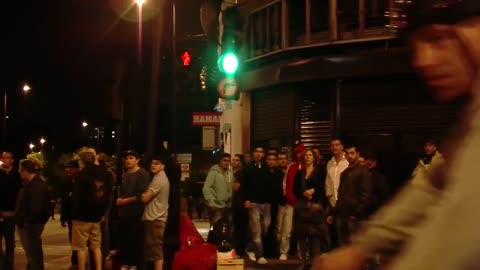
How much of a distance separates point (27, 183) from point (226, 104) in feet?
32.1

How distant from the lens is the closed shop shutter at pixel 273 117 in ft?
59.0

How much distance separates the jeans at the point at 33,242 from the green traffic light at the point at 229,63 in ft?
11.7

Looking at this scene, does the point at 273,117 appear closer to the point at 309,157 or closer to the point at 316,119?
the point at 316,119

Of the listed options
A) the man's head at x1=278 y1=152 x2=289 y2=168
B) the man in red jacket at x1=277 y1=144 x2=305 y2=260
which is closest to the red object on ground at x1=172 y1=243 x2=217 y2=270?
the man in red jacket at x1=277 y1=144 x2=305 y2=260

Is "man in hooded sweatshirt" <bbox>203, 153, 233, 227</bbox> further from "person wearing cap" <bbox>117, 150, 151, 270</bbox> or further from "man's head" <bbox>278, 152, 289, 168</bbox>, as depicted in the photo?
"person wearing cap" <bbox>117, 150, 151, 270</bbox>

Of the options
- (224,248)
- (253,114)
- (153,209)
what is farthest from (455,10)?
(253,114)

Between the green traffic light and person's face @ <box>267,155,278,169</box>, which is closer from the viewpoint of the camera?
the green traffic light

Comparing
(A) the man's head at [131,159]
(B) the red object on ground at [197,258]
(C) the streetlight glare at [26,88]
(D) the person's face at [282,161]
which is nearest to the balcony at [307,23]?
(D) the person's face at [282,161]

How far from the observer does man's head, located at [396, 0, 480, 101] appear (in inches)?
57.8

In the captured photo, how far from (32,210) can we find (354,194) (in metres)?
4.64

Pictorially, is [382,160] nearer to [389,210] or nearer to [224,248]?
[224,248]

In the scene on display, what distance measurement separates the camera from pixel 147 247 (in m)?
11.1

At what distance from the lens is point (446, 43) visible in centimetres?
154

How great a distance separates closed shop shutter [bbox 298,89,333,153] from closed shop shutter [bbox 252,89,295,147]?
0.32m
